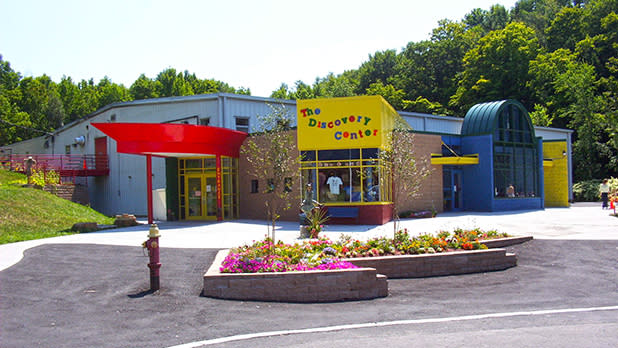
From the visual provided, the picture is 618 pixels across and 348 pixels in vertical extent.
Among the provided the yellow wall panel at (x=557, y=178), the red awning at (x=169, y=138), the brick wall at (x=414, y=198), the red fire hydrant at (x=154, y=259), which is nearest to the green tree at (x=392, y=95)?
the yellow wall panel at (x=557, y=178)

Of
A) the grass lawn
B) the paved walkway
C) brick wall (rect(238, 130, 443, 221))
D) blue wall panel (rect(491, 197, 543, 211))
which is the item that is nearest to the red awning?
brick wall (rect(238, 130, 443, 221))

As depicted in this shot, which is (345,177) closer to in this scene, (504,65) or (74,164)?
(74,164)

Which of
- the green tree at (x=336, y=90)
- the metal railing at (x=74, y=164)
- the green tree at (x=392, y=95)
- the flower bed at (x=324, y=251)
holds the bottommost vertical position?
the flower bed at (x=324, y=251)

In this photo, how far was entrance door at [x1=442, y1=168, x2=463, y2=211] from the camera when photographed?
26359mm

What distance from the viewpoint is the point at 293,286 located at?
8.83 m

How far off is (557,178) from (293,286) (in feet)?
90.4

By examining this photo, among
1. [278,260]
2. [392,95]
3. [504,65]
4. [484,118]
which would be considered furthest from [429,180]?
[392,95]

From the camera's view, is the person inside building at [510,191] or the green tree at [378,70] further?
the green tree at [378,70]

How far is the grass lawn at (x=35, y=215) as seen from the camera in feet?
56.5

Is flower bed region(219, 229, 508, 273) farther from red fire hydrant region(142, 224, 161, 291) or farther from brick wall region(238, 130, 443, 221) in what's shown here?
brick wall region(238, 130, 443, 221)

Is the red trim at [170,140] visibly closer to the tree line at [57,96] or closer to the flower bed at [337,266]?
the flower bed at [337,266]

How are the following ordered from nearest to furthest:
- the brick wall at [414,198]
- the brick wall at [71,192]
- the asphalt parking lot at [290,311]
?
the asphalt parking lot at [290,311] → the brick wall at [414,198] → the brick wall at [71,192]

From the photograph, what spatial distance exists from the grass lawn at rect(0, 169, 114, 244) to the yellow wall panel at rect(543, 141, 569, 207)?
990 inches

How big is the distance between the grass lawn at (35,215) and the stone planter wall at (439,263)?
36.6 ft
